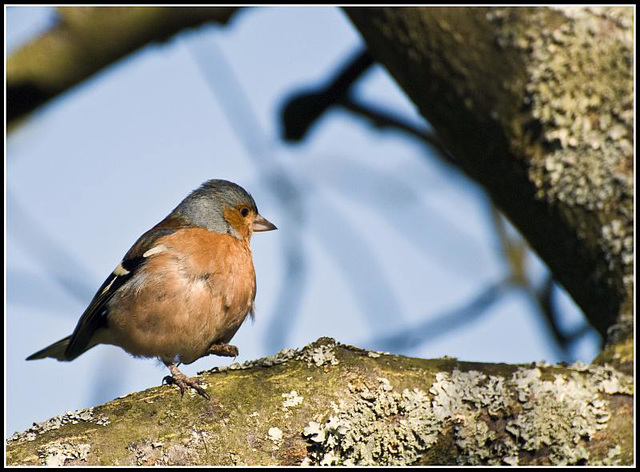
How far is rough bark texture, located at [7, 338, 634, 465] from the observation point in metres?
2.41

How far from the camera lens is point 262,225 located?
5.10 m

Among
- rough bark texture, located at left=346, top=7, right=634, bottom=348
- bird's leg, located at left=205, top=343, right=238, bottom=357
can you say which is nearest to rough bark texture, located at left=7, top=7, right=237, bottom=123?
rough bark texture, located at left=346, top=7, right=634, bottom=348

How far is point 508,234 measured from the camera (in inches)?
236

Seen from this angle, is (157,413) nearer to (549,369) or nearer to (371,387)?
(371,387)

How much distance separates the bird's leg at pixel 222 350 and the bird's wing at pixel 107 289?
0.68 m

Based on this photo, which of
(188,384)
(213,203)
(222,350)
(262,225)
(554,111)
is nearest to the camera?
(188,384)

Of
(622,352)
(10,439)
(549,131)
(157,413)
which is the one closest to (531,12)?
(549,131)

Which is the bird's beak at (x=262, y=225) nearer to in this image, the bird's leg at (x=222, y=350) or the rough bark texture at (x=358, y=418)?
the bird's leg at (x=222, y=350)

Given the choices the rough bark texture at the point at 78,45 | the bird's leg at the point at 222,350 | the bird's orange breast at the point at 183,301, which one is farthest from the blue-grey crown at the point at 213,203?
the rough bark texture at the point at 78,45

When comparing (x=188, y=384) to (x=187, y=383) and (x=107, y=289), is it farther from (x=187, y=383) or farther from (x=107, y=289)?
(x=107, y=289)

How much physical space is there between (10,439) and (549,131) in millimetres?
2772

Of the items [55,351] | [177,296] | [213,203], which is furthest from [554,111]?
[55,351]

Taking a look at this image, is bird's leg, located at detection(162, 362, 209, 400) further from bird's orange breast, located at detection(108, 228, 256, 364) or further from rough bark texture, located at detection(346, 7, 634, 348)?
rough bark texture, located at detection(346, 7, 634, 348)

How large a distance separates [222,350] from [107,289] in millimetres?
869
